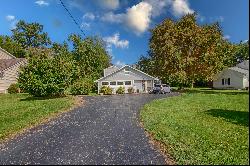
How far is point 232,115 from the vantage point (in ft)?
64.1

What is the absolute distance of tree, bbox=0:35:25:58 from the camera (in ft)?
297

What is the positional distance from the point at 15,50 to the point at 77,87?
2062 inches

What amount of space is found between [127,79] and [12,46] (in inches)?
2003

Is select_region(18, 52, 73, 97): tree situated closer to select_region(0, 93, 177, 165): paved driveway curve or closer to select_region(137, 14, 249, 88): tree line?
select_region(137, 14, 249, 88): tree line

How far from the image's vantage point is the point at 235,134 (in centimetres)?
1368

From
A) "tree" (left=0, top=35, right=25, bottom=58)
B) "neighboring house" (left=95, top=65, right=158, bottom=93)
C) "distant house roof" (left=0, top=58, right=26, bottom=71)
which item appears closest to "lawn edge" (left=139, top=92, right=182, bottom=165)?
"neighboring house" (left=95, top=65, right=158, bottom=93)

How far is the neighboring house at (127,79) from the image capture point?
54438 mm

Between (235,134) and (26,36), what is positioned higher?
(26,36)

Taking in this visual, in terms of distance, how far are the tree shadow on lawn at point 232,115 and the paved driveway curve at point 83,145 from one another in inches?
204

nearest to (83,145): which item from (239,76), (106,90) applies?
(239,76)

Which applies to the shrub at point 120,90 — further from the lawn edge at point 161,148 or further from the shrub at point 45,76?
the lawn edge at point 161,148

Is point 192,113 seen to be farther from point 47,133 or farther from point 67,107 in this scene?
point 67,107

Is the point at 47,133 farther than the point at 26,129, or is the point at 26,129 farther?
the point at 26,129

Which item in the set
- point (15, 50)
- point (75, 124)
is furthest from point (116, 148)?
point (15, 50)
